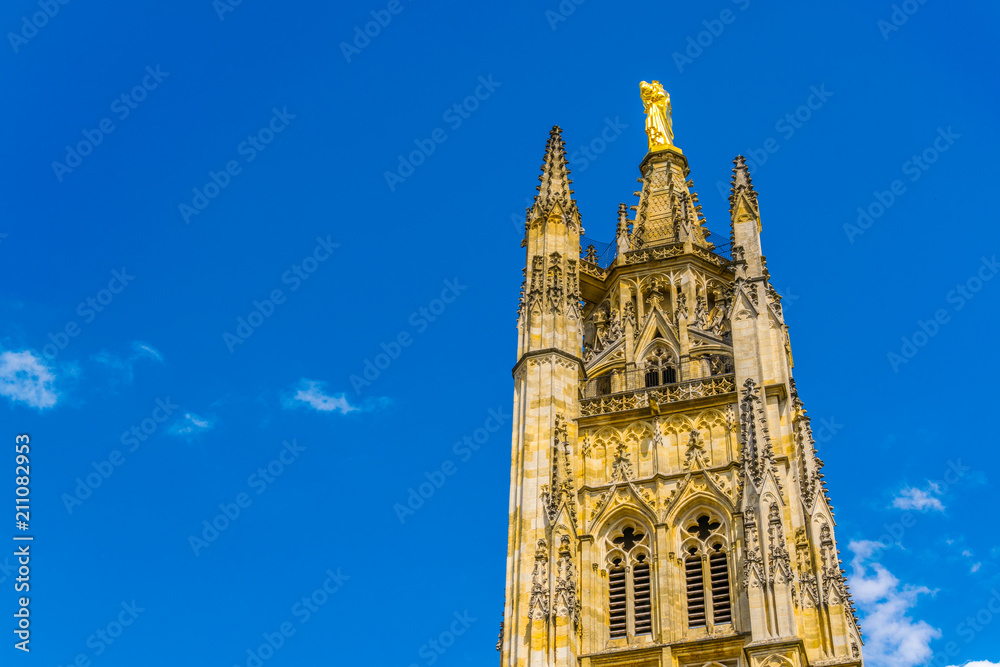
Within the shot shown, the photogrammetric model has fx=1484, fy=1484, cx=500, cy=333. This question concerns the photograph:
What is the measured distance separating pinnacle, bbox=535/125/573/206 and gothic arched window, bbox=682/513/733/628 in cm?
1377

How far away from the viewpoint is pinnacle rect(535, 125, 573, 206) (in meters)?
49.9

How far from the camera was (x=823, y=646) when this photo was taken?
3591 centimetres

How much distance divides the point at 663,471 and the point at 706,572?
11.2 ft

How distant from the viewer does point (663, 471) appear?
136 feet

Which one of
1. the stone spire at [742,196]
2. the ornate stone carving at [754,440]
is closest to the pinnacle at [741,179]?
the stone spire at [742,196]

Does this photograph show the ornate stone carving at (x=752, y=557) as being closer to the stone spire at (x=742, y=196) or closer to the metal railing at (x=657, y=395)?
the metal railing at (x=657, y=395)

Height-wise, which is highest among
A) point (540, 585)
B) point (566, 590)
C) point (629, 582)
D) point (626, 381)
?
point (626, 381)

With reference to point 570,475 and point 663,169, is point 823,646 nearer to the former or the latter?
point 570,475

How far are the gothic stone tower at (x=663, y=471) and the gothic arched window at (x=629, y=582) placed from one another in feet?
0.15

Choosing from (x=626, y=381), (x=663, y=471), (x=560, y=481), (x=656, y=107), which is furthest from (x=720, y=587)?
(x=656, y=107)

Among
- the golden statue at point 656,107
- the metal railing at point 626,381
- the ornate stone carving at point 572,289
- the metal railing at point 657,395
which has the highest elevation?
the golden statue at point 656,107

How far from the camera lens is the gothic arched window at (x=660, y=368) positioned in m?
45.7

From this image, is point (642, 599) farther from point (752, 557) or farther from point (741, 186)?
point (741, 186)

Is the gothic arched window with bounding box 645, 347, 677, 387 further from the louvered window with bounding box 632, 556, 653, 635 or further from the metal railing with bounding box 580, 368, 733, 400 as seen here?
the louvered window with bounding box 632, 556, 653, 635
